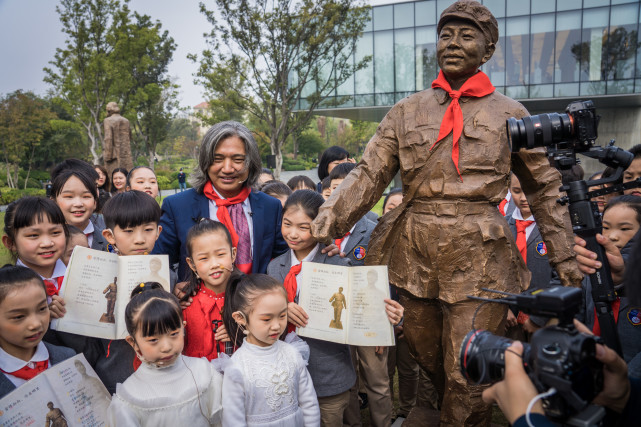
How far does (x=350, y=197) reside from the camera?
2.59 m

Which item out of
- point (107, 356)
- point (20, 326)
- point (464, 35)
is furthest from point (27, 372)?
point (464, 35)

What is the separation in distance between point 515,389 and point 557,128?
1256mm

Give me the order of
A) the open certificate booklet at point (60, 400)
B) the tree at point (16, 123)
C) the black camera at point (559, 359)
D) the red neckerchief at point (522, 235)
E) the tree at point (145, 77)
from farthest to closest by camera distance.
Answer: the tree at point (16, 123), the tree at point (145, 77), the red neckerchief at point (522, 235), the open certificate booklet at point (60, 400), the black camera at point (559, 359)

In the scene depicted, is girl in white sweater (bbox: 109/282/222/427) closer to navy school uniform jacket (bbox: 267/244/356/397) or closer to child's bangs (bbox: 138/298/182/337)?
child's bangs (bbox: 138/298/182/337)

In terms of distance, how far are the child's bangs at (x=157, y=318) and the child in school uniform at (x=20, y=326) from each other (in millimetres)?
478

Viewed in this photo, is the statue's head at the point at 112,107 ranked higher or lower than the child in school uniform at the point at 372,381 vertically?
higher

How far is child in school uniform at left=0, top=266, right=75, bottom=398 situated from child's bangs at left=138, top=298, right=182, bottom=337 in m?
0.48

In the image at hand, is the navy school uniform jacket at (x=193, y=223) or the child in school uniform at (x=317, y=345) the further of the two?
the navy school uniform jacket at (x=193, y=223)

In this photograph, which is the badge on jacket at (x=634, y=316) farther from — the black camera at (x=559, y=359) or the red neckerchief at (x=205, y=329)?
the red neckerchief at (x=205, y=329)

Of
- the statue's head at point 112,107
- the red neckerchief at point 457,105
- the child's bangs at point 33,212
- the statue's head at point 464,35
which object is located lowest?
the child's bangs at point 33,212

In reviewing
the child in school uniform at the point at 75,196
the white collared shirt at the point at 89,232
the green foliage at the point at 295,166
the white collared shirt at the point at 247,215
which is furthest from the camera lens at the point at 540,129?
the green foliage at the point at 295,166

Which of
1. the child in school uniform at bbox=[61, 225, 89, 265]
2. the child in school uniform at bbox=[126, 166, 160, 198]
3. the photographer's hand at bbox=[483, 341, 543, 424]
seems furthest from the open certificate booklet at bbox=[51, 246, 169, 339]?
the child in school uniform at bbox=[126, 166, 160, 198]

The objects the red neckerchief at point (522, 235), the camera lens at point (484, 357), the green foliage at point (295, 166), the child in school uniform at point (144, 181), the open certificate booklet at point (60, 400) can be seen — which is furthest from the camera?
the green foliage at point (295, 166)

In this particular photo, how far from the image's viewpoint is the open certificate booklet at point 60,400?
187 centimetres
